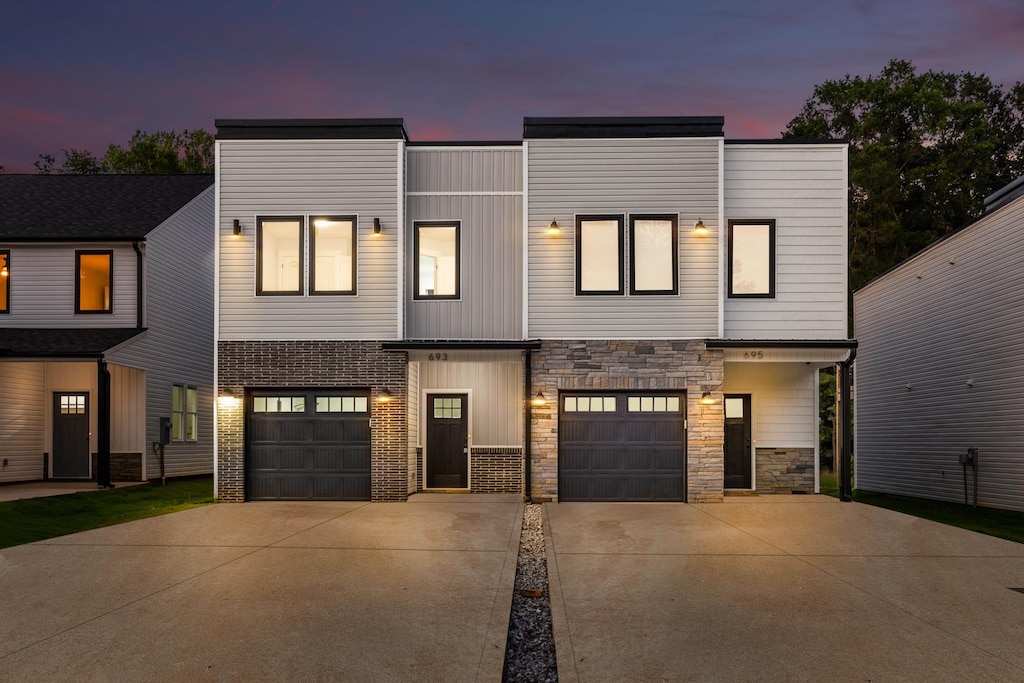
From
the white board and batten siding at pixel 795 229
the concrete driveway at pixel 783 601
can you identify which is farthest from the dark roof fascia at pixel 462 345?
the white board and batten siding at pixel 795 229

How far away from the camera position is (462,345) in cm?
1476

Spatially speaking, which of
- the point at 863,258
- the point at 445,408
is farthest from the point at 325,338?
the point at 863,258

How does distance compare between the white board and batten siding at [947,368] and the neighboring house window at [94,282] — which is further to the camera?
the neighboring house window at [94,282]

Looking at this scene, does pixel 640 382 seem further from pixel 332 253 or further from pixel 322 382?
pixel 332 253

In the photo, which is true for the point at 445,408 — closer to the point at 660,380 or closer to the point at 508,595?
the point at 660,380

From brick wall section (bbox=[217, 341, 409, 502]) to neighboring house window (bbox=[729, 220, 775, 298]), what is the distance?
272 inches

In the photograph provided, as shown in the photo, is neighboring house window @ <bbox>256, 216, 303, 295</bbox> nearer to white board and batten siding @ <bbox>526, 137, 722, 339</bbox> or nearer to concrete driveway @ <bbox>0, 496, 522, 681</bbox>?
white board and batten siding @ <bbox>526, 137, 722, 339</bbox>

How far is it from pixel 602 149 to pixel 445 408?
6415mm

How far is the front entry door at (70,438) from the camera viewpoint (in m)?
19.4

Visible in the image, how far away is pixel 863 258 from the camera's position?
109 feet

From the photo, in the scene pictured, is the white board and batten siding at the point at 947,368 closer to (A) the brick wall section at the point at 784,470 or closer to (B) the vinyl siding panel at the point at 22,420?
(A) the brick wall section at the point at 784,470

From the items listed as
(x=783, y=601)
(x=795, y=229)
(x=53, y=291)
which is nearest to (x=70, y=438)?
(x=53, y=291)

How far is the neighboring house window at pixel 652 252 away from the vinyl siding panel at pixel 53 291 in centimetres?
1223

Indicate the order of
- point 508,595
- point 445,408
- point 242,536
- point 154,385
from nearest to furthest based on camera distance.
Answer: point 508,595
point 242,536
point 445,408
point 154,385
